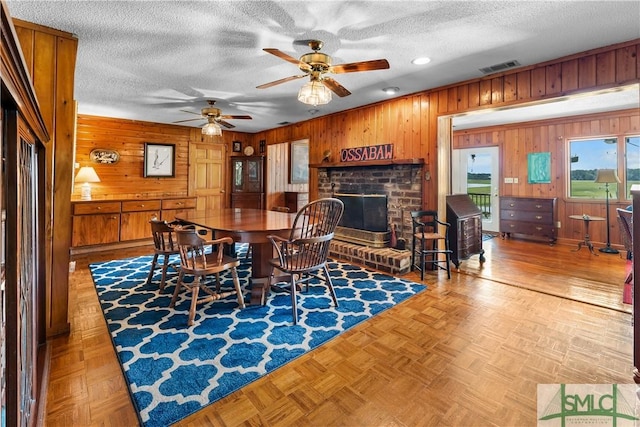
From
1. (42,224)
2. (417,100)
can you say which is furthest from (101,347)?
(417,100)

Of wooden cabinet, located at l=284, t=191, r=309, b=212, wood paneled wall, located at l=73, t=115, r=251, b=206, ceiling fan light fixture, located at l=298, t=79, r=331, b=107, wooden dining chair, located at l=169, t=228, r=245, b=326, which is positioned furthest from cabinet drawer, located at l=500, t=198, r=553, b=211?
wood paneled wall, located at l=73, t=115, r=251, b=206

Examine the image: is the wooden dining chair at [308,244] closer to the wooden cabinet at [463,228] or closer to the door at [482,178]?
the wooden cabinet at [463,228]

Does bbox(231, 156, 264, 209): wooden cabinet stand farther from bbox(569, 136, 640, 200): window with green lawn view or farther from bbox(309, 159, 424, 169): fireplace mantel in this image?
bbox(569, 136, 640, 200): window with green lawn view

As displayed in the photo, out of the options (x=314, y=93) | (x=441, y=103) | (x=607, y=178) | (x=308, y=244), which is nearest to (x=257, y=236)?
(x=308, y=244)

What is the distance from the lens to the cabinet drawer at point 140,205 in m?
5.12

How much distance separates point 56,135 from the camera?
2.27 m

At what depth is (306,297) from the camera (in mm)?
2988

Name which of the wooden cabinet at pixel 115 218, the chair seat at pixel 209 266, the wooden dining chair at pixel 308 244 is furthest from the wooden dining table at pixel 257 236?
the wooden cabinet at pixel 115 218

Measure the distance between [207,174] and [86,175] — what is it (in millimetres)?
2115

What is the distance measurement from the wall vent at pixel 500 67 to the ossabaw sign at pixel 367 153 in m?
1.45

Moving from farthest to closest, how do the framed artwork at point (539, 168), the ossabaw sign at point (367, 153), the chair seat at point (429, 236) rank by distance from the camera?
the framed artwork at point (539, 168), the ossabaw sign at point (367, 153), the chair seat at point (429, 236)

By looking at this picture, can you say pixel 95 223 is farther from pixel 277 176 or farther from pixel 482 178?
pixel 482 178

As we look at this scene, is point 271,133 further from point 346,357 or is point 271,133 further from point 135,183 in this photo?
point 346,357

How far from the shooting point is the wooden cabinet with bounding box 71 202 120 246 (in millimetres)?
4738
